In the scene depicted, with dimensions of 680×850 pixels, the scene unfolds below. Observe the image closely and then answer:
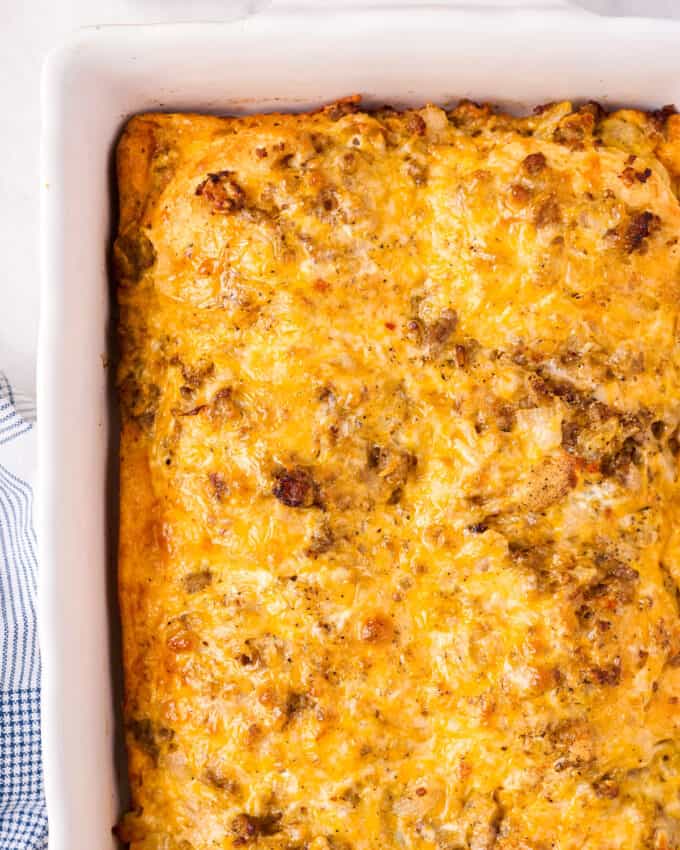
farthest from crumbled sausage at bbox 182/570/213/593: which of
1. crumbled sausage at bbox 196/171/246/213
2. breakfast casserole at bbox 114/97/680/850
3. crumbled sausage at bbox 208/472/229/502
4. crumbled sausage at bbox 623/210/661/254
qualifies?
crumbled sausage at bbox 623/210/661/254

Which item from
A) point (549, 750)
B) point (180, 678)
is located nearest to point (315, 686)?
point (180, 678)

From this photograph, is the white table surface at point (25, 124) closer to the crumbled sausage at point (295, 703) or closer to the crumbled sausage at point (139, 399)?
the crumbled sausage at point (139, 399)

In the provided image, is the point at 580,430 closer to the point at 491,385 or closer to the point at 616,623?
the point at 491,385

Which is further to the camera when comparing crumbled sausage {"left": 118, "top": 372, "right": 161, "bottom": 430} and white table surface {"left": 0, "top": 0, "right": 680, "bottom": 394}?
white table surface {"left": 0, "top": 0, "right": 680, "bottom": 394}

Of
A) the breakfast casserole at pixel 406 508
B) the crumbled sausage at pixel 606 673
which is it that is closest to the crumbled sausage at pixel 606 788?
the breakfast casserole at pixel 406 508

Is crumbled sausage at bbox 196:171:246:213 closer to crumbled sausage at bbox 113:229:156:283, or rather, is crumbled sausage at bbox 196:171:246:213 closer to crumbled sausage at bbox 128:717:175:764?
crumbled sausage at bbox 113:229:156:283
